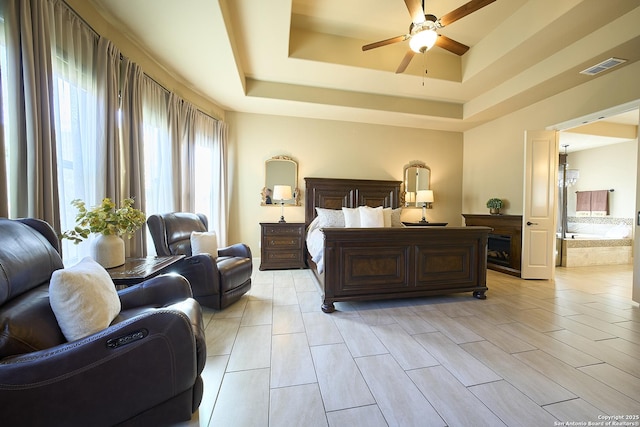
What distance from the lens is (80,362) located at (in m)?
0.90

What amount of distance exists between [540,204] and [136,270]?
214 inches

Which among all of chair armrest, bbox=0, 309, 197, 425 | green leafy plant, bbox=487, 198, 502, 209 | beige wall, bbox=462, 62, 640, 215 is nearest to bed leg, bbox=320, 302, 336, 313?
chair armrest, bbox=0, 309, 197, 425

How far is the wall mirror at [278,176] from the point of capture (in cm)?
461

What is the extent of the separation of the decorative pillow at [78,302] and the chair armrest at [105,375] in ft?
0.54

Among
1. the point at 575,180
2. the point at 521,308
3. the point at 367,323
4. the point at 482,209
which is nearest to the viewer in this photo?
the point at 367,323

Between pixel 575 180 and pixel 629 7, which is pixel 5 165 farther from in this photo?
pixel 575 180

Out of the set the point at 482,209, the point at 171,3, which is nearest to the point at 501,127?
the point at 482,209

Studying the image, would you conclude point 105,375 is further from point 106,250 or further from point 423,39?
point 423,39

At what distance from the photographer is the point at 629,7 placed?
7.75 ft

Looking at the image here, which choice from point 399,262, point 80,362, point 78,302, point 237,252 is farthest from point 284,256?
point 80,362

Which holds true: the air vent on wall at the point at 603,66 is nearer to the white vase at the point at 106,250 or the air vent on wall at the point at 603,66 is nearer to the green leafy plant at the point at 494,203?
the green leafy plant at the point at 494,203

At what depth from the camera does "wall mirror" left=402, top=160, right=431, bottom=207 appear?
5.11 m

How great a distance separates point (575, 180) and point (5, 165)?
32.3 ft

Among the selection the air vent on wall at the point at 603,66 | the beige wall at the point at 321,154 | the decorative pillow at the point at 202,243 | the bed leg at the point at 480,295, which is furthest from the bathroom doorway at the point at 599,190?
the decorative pillow at the point at 202,243
